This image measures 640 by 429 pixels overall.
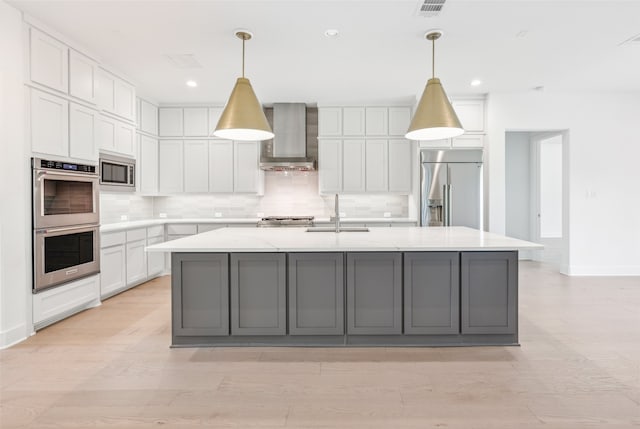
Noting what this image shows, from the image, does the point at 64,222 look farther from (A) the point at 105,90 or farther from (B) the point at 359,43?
(B) the point at 359,43

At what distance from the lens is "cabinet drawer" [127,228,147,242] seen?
4.85m

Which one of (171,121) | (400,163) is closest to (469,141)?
(400,163)

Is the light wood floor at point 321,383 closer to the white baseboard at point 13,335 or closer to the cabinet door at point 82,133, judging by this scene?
the white baseboard at point 13,335

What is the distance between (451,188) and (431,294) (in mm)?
2950

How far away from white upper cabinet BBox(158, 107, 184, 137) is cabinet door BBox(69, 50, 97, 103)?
1.98 metres

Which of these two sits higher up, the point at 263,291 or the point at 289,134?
the point at 289,134

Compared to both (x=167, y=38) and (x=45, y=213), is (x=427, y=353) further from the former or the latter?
(x=167, y=38)

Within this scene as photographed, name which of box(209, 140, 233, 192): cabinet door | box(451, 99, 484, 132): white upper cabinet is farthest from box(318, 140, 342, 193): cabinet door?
box(451, 99, 484, 132): white upper cabinet

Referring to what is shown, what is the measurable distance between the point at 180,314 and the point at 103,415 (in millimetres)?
982

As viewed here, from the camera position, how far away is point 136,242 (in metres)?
5.03

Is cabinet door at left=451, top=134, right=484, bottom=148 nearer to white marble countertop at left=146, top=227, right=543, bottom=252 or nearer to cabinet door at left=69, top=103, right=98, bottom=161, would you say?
white marble countertop at left=146, top=227, right=543, bottom=252

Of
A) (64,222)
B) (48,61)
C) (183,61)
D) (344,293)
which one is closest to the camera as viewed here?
(344,293)

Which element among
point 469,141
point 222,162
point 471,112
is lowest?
point 222,162

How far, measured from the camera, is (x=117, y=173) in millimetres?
4668
